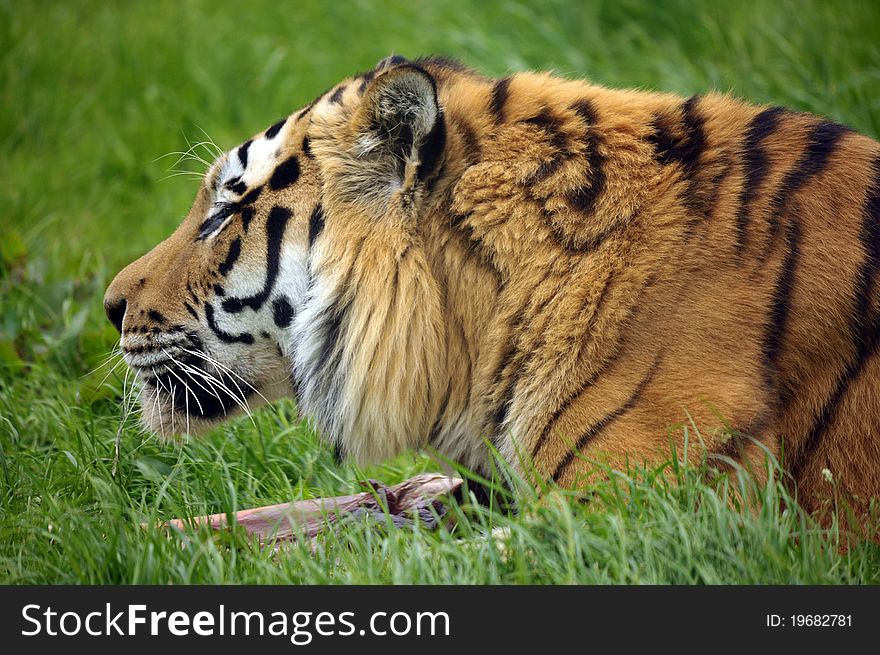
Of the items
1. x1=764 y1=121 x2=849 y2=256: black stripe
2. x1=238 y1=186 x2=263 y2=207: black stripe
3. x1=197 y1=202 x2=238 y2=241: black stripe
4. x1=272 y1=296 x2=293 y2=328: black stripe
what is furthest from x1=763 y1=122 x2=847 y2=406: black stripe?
x1=197 y1=202 x2=238 y2=241: black stripe

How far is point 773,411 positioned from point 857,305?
1.21ft

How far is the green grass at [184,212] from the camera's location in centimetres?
275

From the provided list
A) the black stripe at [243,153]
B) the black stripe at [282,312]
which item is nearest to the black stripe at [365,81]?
the black stripe at [243,153]

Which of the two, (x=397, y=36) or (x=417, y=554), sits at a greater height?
(x=397, y=36)

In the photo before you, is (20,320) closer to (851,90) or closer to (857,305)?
(857,305)

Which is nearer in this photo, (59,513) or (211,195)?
(59,513)

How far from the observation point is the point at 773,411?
2902mm

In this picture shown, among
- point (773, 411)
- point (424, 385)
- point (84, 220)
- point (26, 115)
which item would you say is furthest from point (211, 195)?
point (26, 115)

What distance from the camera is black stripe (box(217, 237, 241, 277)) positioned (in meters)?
3.45

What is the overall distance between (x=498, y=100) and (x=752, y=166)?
0.79 m

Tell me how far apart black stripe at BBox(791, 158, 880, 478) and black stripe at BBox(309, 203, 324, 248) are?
5.08 feet

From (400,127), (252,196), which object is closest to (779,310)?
(400,127)

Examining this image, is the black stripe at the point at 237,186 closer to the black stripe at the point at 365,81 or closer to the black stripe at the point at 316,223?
the black stripe at the point at 316,223

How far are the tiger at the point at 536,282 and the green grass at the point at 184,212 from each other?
0.80 feet
